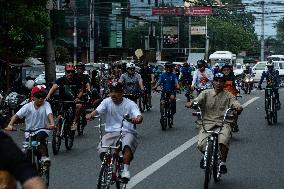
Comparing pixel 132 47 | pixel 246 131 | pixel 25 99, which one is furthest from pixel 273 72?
pixel 132 47

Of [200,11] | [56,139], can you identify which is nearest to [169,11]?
[200,11]

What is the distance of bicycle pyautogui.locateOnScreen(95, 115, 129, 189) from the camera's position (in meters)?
8.16

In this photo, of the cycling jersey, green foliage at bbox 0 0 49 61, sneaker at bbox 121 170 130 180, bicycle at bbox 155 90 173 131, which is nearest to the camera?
sneaker at bbox 121 170 130 180

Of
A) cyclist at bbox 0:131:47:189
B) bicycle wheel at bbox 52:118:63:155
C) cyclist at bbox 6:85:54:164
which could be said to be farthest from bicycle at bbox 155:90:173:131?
cyclist at bbox 0:131:47:189

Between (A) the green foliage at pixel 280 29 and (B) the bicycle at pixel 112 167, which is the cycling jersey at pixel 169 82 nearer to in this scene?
(B) the bicycle at pixel 112 167

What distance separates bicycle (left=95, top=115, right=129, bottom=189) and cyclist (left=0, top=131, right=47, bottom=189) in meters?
4.42

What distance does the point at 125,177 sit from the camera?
8648mm

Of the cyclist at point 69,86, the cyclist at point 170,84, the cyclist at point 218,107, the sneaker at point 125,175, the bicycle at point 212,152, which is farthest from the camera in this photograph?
the cyclist at point 170,84

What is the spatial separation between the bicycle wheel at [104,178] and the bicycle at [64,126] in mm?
5073

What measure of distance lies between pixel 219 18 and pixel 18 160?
372ft

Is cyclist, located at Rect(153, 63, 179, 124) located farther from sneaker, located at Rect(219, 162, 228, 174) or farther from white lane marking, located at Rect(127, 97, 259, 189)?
sneaker, located at Rect(219, 162, 228, 174)

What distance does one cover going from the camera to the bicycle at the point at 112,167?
8164mm

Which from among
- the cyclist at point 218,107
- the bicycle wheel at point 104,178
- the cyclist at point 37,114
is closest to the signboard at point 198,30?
the cyclist at point 218,107

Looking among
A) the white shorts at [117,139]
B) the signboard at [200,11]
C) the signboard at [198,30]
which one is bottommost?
the white shorts at [117,139]
